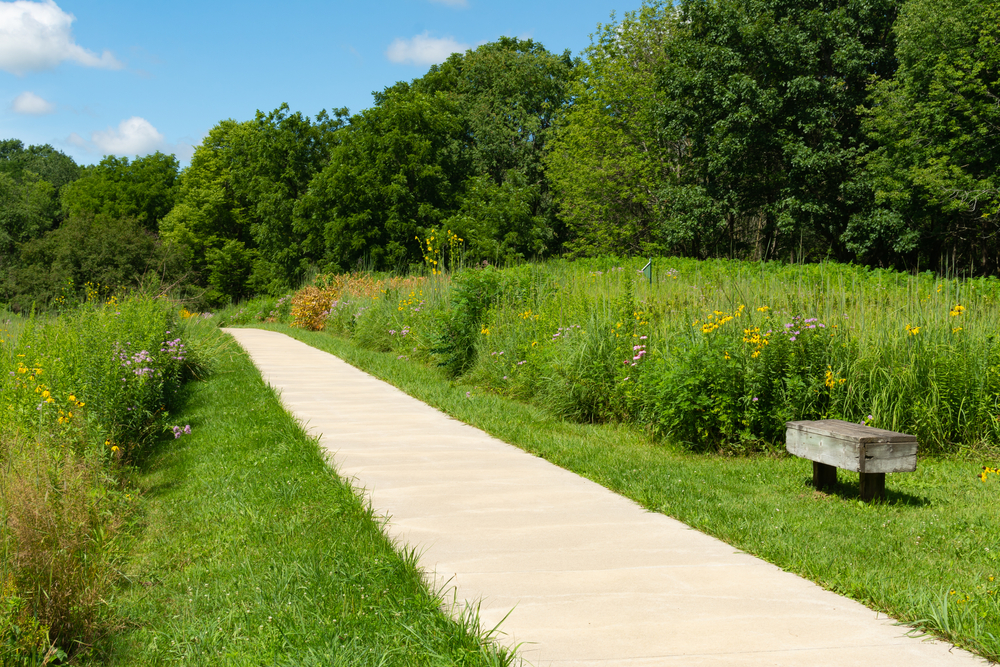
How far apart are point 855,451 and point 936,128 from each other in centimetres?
2262

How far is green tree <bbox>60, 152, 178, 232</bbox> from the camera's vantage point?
59500mm

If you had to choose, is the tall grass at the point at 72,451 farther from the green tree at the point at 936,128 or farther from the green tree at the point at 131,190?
the green tree at the point at 131,190

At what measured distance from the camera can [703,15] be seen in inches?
1131

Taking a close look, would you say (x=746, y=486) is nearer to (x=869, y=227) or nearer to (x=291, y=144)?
(x=869, y=227)

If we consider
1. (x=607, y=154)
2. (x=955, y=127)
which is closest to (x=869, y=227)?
(x=955, y=127)

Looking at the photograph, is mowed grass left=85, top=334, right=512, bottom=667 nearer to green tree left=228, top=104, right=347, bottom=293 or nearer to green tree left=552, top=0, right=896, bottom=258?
green tree left=552, top=0, right=896, bottom=258

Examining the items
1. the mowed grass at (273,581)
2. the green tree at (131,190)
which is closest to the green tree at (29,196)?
the green tree at (131,190)

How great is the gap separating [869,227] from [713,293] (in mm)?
19201

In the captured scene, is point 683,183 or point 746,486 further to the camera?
point 683,183

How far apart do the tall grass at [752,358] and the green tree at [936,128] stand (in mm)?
15929

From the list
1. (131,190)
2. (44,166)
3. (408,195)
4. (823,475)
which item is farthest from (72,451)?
(44,166)

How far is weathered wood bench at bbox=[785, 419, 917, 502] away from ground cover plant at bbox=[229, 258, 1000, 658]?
0.59ft

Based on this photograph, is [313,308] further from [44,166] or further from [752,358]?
[44,166]

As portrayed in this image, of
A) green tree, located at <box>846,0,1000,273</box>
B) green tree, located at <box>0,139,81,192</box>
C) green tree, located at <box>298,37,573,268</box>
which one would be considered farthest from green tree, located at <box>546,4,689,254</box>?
green tree, located at <box>0,139,81,192</box>
